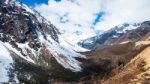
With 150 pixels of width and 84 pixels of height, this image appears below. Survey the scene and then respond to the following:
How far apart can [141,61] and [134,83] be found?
3098cm

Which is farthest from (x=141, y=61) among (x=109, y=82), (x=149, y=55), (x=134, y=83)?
(x=134, y=83)

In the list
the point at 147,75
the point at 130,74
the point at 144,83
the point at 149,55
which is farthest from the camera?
the point at 149,55

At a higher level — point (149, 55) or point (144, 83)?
point (149, 55)

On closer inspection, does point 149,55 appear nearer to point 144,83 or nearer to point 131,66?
point 131,66

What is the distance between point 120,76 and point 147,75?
21176 millimetres

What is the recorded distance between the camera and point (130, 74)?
18425 cm

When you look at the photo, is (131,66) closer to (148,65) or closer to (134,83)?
(148,65)

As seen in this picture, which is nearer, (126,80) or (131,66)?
(126,80)

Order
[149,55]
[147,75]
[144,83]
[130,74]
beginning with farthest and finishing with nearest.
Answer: [149,55] → [130,74] → [147,75] → [144,83]

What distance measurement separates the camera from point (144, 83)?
6255 inches

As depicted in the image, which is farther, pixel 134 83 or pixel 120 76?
pixel 120 76

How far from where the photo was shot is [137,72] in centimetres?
18150

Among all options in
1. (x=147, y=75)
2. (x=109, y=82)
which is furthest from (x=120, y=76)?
(x=147, y=75)

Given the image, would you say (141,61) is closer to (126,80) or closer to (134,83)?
(126,80)
